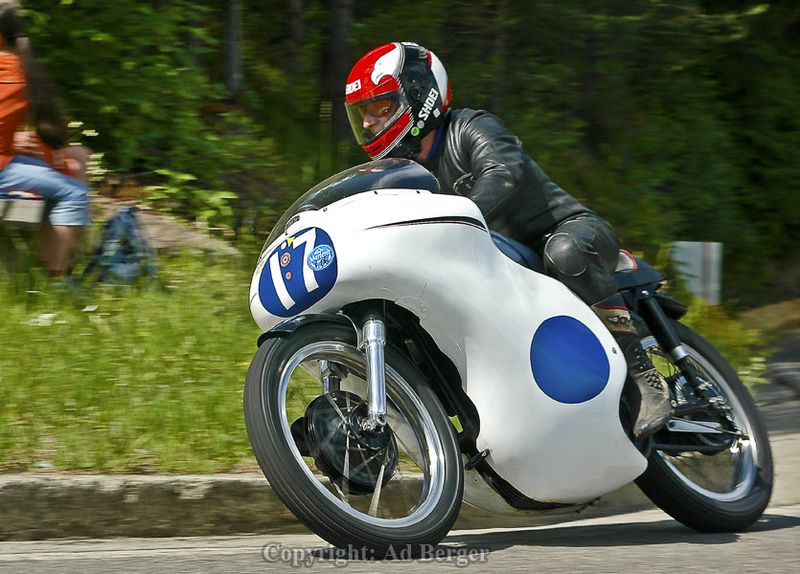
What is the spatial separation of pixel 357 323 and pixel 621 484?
3.66 ft

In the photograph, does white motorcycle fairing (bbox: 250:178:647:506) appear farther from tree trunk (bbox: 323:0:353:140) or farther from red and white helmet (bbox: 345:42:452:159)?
tree trunk (bbox: 323:0:353:140)

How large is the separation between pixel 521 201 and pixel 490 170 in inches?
14.0

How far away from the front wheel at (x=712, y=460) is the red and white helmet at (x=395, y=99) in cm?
123

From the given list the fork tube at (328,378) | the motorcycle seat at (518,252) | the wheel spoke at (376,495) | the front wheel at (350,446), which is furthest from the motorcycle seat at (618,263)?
the wheel spoke at (376,495)

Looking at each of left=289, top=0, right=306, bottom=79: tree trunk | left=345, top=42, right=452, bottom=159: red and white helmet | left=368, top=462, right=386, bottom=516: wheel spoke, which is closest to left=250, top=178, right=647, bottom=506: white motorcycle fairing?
left=368, top=462, right=386, bottom=516: wheel spoke

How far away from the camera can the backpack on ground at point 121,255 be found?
660cm

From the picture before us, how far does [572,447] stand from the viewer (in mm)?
4199

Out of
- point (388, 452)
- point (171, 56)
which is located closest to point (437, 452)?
point (388, 452)

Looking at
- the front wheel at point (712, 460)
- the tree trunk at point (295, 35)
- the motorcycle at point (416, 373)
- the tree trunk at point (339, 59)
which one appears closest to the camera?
the motorcycle at point (416, 373)

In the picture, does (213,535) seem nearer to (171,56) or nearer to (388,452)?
(388,452)

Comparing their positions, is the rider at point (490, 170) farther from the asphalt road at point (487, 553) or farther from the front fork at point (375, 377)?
the front fork at point (375, 377)

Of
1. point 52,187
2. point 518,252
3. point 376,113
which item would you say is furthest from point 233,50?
point 518,252

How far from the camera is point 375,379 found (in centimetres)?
382

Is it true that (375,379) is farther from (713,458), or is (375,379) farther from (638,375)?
(713,458)
